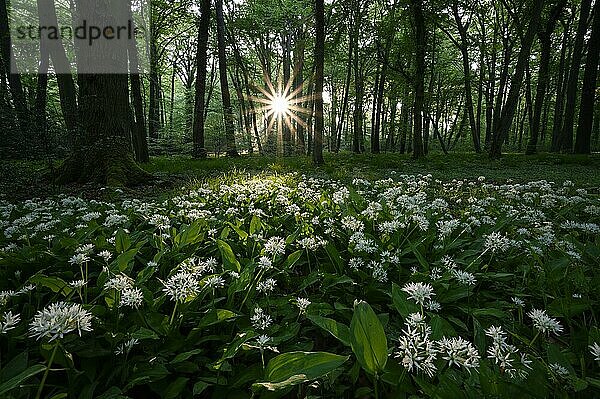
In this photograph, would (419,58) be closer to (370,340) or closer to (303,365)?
(370,340)

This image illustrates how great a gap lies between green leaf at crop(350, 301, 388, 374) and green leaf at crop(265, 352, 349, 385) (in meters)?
0.13

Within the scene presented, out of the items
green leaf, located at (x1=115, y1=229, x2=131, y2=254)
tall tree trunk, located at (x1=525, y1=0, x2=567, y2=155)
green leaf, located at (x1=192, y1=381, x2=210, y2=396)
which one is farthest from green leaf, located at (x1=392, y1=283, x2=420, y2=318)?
tall tree trunk, located at (x1=525, y1=0, x2=567, y2=155)

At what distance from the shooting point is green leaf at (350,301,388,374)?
3.67ft

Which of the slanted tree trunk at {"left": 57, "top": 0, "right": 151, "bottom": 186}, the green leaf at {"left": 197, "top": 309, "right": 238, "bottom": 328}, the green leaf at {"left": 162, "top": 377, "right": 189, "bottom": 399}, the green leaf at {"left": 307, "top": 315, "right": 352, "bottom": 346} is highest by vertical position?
the slanted tree trunk at {"left": 57, "top": 0, "right": 151, "bottom": 186}

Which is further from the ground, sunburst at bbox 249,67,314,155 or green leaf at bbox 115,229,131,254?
sunburst at bbox 249,67,314,155

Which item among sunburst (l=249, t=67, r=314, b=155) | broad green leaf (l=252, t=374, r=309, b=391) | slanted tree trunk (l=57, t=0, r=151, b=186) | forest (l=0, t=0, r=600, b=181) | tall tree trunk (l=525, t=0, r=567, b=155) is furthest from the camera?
sunburst (l=249, t=67, r=314, b=155)

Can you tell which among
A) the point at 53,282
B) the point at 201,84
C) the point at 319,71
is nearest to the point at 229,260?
the point at 53,282

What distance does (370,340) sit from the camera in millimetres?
1131

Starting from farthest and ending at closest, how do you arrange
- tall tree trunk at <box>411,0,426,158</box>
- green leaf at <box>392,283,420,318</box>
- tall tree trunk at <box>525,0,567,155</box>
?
tall tree trunk at <box>525,0,567,155</box>, tall tree trunk at <box>411,0,426,158</box>, green leaf at <box>392,283,420,318</box>

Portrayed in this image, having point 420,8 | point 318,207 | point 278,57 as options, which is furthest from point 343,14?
point 278,57

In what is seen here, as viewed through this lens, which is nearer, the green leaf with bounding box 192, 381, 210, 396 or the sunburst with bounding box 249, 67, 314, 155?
the green leaf with bounding box 192, 381, 210, 396

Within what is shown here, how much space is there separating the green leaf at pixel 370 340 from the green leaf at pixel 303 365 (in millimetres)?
131

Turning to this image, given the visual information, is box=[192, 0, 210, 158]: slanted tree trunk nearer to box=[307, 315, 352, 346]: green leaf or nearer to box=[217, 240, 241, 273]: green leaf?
box=[217, 240, 241, 273]: green leaf

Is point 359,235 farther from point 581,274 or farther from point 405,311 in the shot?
point 581,274
